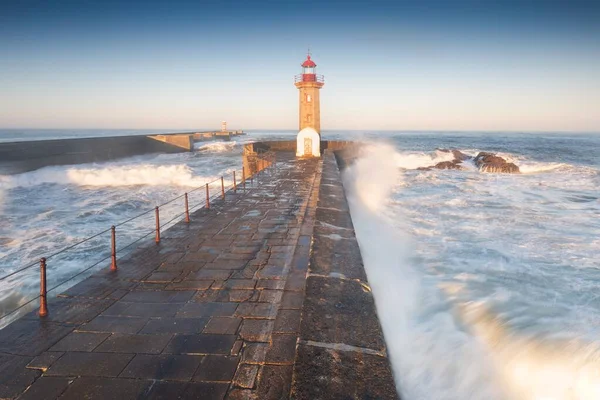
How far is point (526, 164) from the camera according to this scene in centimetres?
2608

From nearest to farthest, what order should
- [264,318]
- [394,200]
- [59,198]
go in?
[264,318] → [394,200] → [59,198]

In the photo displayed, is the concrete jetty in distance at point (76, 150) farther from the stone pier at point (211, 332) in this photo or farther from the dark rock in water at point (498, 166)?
the dark rock in water at point (498, 166)

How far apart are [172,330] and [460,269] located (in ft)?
16.4

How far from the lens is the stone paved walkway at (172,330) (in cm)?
242

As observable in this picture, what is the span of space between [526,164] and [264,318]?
95.3ft

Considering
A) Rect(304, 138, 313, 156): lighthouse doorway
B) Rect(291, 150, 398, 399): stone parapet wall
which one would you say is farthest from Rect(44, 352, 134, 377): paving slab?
Rect(304, 138, 313, 156): lighthouse doorway

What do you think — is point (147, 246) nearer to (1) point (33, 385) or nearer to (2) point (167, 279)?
(2) point (167, 279)

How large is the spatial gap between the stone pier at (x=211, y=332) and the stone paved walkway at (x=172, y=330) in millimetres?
11

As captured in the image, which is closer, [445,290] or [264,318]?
[264,318]

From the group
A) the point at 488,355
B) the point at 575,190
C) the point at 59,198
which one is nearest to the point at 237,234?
the point at 488,355

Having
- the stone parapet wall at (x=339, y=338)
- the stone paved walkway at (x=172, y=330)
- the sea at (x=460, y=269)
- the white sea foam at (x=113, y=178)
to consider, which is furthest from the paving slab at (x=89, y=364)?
the white sea foam at (x=113, y=178)

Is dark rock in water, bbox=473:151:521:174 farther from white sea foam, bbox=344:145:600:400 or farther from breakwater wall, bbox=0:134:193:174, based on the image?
breakwater wall, bbox=0:134:193:174

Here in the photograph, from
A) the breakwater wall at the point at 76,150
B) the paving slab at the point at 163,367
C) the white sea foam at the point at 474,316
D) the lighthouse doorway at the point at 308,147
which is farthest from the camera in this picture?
the breakwater wall at the point at 76,150

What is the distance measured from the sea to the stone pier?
35.9 inches
